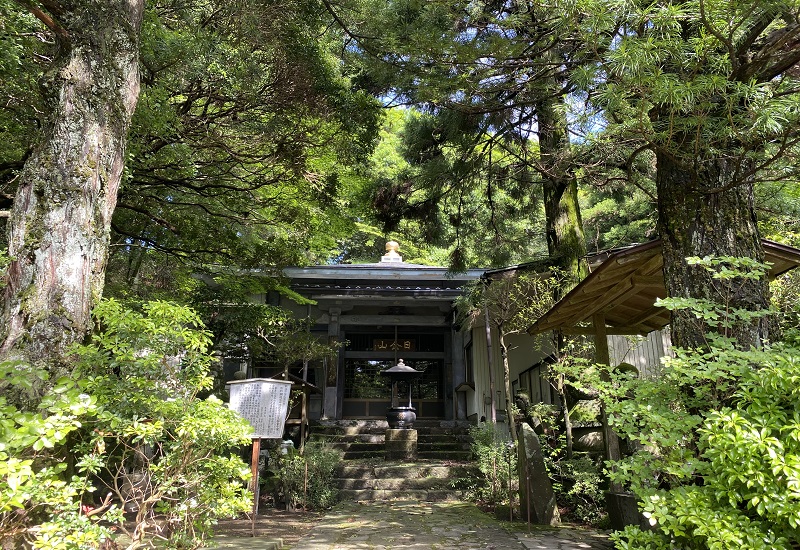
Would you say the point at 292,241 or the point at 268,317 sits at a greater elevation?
the point at 292,241

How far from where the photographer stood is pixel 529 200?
32.4ft

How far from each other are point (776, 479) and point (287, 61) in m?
5.95

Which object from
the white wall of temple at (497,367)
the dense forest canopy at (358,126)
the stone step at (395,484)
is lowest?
the stone step at (395,484)

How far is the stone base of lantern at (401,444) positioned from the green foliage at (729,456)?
7.60 meters

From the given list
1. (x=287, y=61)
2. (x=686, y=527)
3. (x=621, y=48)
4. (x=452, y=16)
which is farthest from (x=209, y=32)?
(x=686, y=527)

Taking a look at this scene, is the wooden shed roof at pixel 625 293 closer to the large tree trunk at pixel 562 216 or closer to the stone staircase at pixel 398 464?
the large tree trunk at pixel 562 216

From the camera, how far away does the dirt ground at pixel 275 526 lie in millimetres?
5312

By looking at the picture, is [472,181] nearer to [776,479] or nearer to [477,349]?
[477,349]

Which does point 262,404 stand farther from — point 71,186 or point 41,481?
point 41,481

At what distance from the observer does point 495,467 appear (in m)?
7.25

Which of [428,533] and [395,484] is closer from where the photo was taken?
[428,533]

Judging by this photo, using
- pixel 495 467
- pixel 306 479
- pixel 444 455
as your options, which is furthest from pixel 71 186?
pixel 444 455

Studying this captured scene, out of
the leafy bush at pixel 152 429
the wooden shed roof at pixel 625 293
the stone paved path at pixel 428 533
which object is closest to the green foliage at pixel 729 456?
the wooden shed roof at pixel 625 293

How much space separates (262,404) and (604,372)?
4.14 metres
